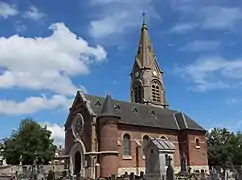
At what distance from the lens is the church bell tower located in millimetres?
71250

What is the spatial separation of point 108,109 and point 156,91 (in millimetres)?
27050

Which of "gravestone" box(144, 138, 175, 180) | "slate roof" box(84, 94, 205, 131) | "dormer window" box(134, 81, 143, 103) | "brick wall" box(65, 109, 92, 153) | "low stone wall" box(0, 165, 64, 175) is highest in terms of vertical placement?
"dormer window" box(134, 81, 143, 103)

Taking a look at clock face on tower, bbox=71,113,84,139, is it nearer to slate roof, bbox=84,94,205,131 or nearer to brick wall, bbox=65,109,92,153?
brick wall, bbox=65,109,92,153

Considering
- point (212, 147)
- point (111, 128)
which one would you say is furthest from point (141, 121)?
point (212, 147)

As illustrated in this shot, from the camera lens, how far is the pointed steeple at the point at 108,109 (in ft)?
154

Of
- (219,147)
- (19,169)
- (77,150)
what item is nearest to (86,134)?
(77,150)

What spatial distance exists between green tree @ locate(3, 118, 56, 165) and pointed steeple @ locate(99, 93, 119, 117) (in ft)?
58.0

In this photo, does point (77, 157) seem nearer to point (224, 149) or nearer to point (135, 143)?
point (135, 143)

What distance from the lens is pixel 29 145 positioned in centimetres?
5906

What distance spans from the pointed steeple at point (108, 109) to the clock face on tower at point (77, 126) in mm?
4121

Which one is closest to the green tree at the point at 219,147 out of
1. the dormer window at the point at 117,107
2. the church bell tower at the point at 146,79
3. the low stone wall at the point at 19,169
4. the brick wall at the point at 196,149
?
the brick wall at the point at 196,149

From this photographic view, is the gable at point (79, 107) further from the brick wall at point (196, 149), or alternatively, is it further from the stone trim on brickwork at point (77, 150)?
the brick wall at point (196, 149)

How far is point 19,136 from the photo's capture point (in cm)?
6034

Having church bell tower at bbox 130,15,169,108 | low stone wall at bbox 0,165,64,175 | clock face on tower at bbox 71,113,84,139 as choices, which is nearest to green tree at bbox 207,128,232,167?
church bell tower at bbox 130,15,169,108
